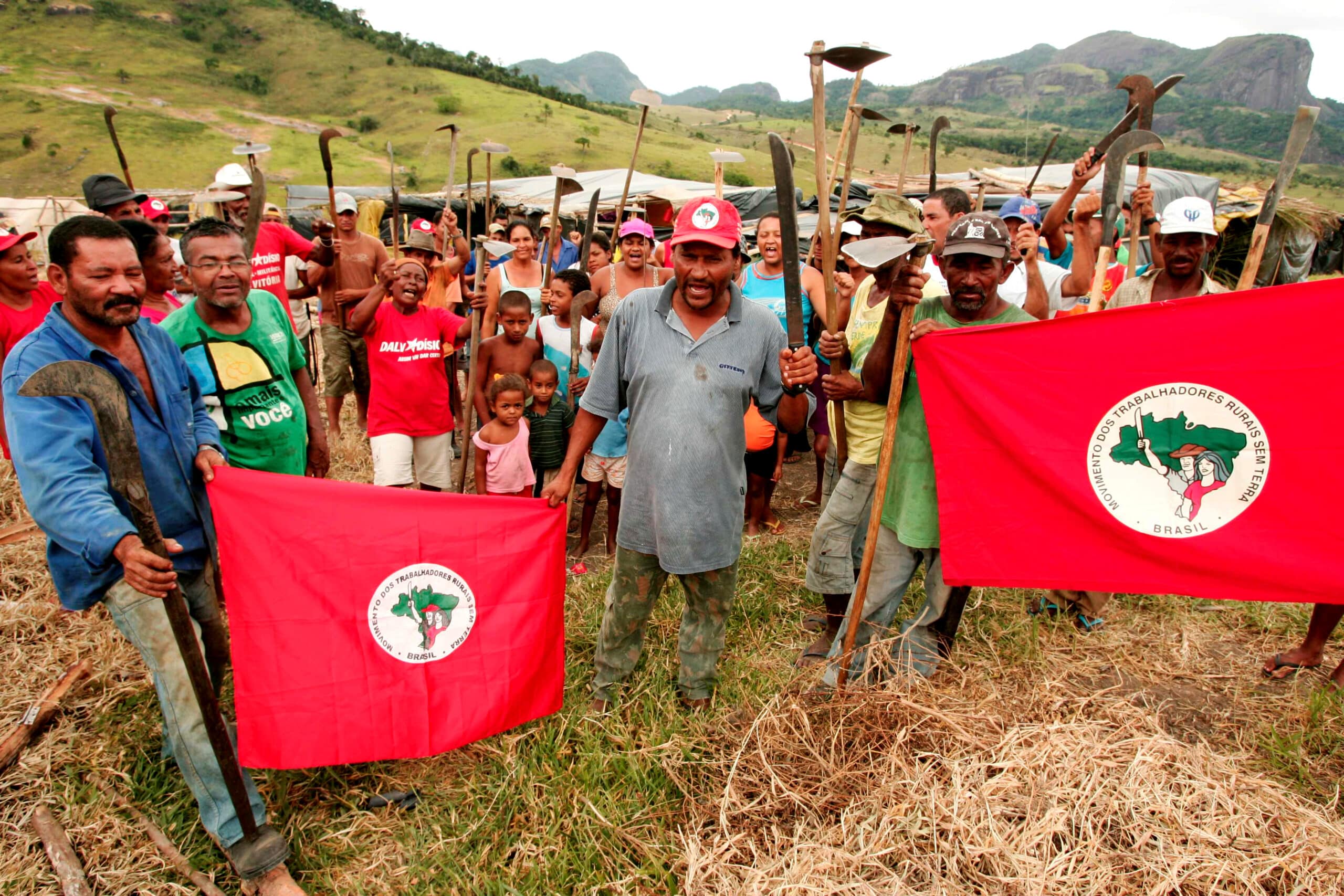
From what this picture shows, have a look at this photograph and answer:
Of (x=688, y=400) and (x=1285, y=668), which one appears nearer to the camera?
(x=688, y=400)

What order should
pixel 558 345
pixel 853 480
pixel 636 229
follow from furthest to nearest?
pixel 636 229 < pixel 558 345 < pixel 853 480

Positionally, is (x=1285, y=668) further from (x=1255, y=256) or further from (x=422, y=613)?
(x=422, y=613)

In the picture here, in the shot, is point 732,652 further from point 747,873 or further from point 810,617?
point 747,873

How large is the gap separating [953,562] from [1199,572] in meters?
0.95

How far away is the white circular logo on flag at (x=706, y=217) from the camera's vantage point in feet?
9.92

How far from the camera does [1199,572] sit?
10.2ft

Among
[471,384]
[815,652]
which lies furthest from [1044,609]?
[471,384]

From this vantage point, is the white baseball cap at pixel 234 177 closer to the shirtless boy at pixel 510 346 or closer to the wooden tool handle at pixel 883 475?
the shirtless boy at pixel 510 346

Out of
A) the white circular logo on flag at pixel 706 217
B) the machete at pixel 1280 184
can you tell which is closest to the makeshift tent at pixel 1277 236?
the machete at pixel 1280 184

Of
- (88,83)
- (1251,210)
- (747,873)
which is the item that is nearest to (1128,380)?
(747,873)

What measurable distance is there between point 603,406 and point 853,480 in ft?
4.23

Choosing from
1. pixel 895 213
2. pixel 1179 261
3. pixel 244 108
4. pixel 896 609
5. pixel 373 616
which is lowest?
pixel 896 609

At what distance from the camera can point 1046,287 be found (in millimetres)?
5016

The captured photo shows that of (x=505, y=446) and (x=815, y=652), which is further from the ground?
(x=505, y=446)
